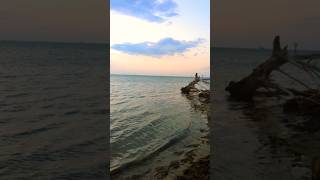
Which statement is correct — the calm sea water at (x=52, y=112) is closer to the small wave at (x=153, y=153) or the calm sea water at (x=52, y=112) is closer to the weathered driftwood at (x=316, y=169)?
the small wave at (x=153, y=153)

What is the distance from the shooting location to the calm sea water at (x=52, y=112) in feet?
13.1

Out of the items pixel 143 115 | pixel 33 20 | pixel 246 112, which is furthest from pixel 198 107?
pixel 33 20

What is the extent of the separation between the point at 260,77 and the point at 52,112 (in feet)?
6.61

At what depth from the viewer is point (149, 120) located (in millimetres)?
7730

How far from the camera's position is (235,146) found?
423 centimetres

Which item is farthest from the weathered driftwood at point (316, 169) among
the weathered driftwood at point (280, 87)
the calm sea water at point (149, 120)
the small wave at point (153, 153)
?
the small wave at point (153, 153)

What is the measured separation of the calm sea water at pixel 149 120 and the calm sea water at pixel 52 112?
1.07 metres

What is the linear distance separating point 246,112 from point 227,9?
3.30 ft

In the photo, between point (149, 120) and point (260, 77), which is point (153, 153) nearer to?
point (149, 120)

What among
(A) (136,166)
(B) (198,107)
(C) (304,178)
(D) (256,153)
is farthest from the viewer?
(B) (198,107)

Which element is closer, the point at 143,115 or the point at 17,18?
the point at 17,18

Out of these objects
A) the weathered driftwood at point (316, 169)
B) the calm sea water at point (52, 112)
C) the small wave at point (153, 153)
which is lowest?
the small wave at point (153, 153)

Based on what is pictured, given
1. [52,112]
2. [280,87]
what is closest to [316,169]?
[280,87]

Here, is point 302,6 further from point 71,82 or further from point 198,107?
point 198,107
